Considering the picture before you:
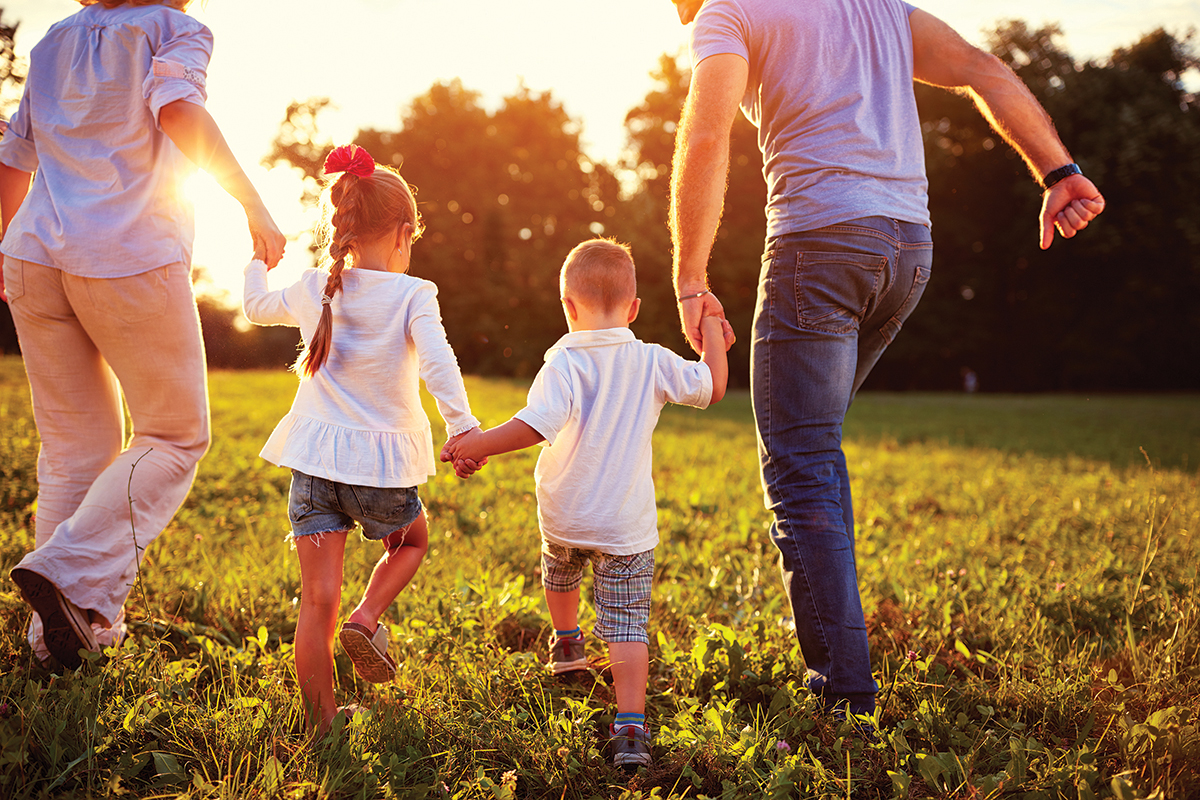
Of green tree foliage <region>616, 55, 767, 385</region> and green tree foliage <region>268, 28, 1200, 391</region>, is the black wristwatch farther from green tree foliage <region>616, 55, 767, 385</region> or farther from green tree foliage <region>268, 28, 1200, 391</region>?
green tree foliage <region>616, 55, 767, 385</region>

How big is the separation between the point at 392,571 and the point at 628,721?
2.86 feet

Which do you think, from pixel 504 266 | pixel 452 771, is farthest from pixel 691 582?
pixel 504 266

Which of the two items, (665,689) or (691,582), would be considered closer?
(665,689)

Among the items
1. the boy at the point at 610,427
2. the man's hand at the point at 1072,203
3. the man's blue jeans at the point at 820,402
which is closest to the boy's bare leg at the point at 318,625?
the boy at the point at 610,427

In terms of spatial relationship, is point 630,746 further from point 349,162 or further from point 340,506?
point 349,162

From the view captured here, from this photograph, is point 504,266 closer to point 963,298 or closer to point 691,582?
point 963,298

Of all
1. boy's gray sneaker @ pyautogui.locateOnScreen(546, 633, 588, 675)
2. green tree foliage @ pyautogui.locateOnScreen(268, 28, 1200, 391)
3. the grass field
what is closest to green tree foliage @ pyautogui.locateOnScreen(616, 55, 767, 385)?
green tree foliage @ pyautogui.locateOnScreen(268, 28, 1200, 391)

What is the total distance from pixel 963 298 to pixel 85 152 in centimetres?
3387

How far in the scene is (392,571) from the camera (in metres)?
2.50

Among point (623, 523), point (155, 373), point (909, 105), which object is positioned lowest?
point (623, 523)

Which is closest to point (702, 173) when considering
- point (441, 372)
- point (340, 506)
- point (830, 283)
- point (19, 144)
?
point (830, 283)

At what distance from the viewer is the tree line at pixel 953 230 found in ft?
87.9

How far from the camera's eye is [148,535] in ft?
8.96

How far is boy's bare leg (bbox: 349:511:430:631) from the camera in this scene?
2.40 metres
